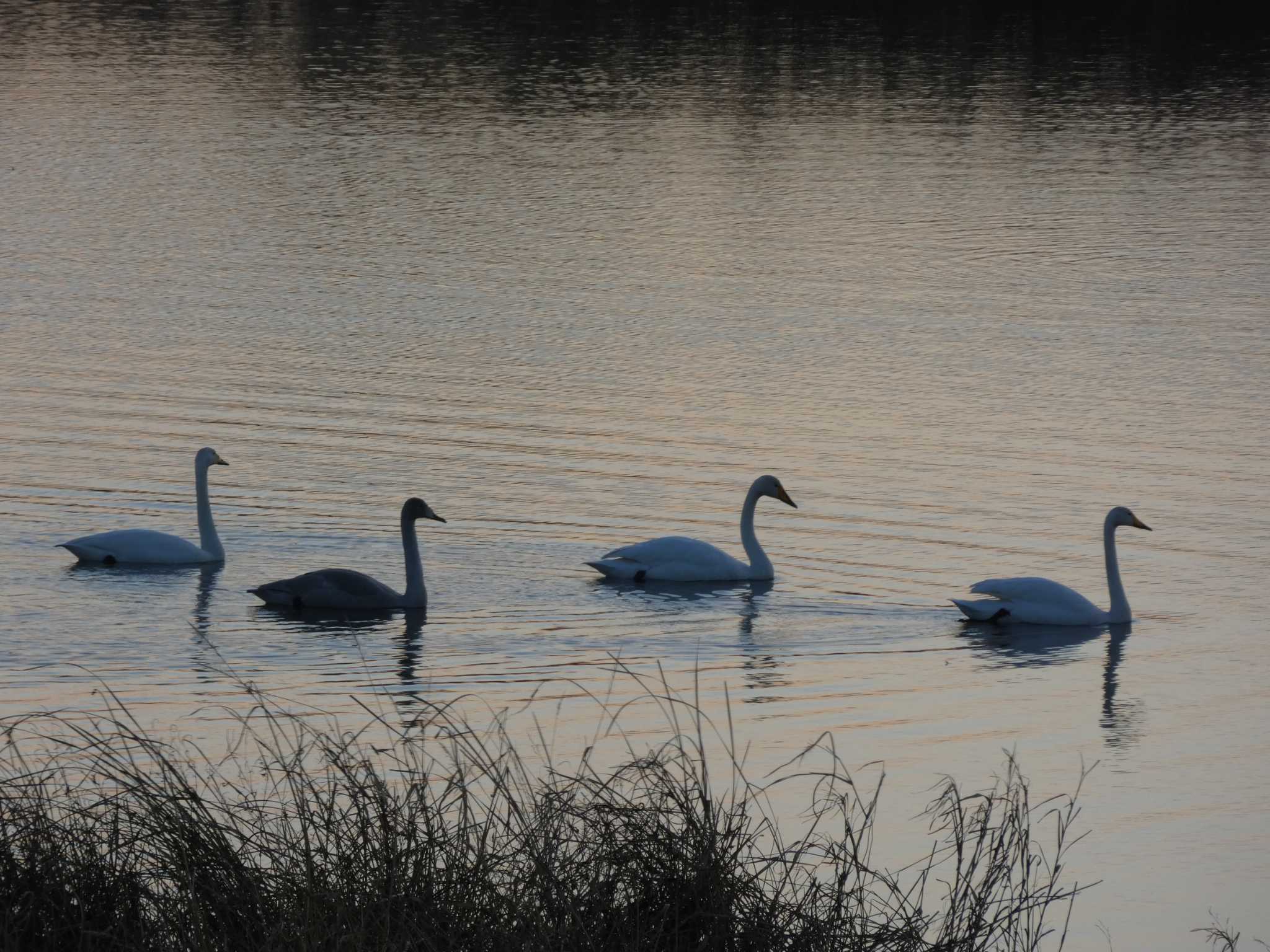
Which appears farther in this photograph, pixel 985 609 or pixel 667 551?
pixel 667 551

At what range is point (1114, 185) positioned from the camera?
28.9 metres

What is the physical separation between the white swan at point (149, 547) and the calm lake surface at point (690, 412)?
0.12 metres

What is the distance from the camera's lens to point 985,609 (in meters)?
12.3

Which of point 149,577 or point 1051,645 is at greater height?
point 149,577

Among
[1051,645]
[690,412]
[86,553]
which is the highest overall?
[690,412]

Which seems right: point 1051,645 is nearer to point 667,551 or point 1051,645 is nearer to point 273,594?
point 667,551

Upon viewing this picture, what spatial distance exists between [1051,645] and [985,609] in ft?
1.46

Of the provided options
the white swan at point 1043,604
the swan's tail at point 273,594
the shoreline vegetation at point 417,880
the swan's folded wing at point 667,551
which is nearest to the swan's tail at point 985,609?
the white swan at point 1043,604

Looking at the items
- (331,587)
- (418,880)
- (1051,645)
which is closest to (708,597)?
(1051,645)

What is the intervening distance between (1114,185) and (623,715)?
2046cm

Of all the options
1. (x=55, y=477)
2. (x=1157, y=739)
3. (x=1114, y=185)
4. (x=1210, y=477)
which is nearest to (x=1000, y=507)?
(x=1210, y=477)

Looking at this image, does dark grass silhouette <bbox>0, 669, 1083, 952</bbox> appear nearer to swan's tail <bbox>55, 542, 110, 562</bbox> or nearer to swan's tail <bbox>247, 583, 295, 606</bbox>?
swan's tail <bbox>247, 583, 295, 606</bbox>

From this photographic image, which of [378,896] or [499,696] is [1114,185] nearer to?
[499,696]

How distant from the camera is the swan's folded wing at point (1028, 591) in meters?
12.3
